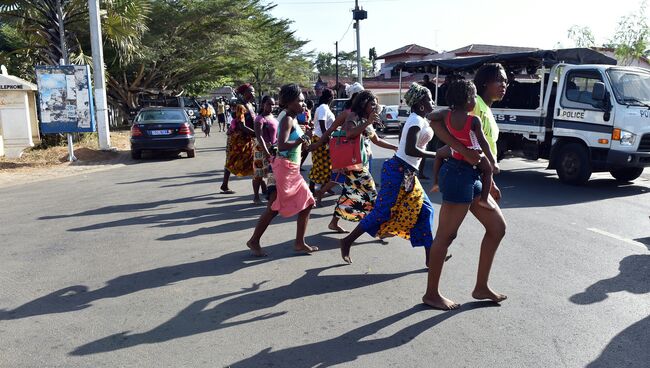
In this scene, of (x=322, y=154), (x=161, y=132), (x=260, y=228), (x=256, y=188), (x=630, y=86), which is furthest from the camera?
(x=161, y=132)

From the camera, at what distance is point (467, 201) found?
391cm

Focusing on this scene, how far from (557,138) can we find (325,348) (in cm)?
825

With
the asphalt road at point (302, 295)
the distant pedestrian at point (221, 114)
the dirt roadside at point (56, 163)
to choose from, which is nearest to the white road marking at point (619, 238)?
the asphalt road at point (302, 295)

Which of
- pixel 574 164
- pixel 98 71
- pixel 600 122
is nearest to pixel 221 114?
pixel 98 71

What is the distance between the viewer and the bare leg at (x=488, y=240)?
13.3 feet

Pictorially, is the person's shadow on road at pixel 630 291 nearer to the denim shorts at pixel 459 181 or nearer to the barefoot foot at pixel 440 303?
the barefoot foot at pixel 440 303

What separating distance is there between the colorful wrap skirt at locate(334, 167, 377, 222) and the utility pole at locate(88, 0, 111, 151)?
1238cm

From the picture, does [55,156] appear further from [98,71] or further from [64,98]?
[98,71]

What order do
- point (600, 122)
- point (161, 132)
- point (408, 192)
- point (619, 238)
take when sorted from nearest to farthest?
1. point (408, 192)
2. point (619, 238)
3. point (600, 122)
4. point (161, 132)

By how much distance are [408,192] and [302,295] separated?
1.32 metres

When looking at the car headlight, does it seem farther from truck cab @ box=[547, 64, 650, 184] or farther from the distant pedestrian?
the distant pedestrian

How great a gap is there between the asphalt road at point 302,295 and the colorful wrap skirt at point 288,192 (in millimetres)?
550

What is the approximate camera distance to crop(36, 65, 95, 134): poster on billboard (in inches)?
568

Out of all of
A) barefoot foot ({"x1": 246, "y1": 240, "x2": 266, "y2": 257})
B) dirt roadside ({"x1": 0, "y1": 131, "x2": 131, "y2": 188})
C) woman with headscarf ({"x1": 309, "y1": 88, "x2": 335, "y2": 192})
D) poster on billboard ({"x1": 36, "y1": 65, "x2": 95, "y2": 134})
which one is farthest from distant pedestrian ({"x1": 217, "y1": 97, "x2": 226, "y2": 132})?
barefoot foot ({"x1": 246, "y1": 240, "x2": 266, "y2": 257})
